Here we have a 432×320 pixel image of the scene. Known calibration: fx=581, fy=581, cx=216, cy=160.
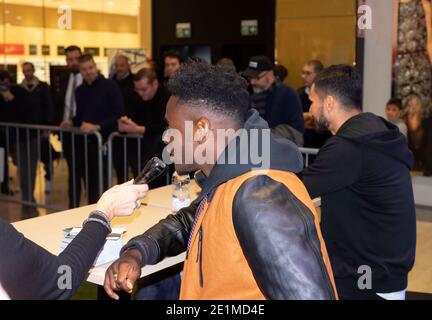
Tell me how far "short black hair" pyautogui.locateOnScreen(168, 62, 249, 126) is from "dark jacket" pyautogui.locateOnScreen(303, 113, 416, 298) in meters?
0.93

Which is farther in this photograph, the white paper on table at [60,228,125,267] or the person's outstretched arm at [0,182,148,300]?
the white paper on table at [60,228,125,267]

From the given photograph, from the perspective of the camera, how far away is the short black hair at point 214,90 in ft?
5.40

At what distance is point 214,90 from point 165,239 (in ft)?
2.18

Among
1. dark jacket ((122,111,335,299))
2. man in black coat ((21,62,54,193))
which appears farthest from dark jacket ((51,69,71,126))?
dark jacket ((122,111,335,299))

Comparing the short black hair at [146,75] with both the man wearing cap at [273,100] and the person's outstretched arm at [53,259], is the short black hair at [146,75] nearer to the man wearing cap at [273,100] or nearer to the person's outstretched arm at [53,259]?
the man wearing cap at [273,100]

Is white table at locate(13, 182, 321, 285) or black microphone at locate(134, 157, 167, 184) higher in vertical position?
black microphone at locate(134, 157, 167, 184)

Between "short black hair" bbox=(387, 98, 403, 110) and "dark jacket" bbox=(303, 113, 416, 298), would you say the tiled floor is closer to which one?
"short black hair" bbox=(387, 98, 403, 110)

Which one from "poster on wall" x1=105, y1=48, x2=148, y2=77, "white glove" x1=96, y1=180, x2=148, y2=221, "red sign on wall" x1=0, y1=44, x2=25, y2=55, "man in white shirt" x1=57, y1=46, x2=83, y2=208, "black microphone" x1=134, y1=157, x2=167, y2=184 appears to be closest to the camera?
"white glove" x1=96, y1=180, x2=148, y2=221

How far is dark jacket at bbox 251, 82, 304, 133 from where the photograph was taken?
17.4 feet

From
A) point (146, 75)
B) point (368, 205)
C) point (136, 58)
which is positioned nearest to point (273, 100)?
point (146, 75)

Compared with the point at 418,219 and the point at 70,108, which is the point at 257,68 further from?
the point at 418,219
